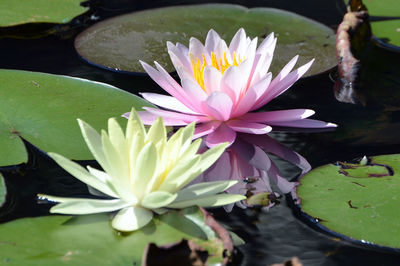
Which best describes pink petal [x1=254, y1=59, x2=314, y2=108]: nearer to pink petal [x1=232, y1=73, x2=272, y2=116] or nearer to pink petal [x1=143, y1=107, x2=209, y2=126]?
pink petal [x1=232, y1=73, x2=272, y2=116]

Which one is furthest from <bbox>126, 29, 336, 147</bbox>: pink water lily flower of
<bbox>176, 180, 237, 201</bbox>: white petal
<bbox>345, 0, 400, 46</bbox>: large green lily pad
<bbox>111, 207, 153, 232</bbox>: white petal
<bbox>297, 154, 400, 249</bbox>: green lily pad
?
<bbox>345, 0, 400, 46</bbox>: large green lily pad

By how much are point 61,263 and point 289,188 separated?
2.72ft

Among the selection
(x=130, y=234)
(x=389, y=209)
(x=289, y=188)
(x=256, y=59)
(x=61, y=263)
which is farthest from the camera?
(x=256, y=59)

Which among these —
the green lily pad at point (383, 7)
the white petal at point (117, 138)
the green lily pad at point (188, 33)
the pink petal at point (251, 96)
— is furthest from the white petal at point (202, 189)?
the green lily pad at point (383, 7)

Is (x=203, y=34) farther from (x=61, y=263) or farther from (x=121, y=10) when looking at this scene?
(x=61, y=263)

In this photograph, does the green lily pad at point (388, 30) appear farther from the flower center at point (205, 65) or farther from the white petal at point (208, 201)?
the white petal at point (208, 201)

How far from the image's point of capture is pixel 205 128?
229cm

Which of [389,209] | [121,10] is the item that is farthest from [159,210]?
[121,10]

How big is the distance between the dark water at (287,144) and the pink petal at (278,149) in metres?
0.03

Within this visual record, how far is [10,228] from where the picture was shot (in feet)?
5.45

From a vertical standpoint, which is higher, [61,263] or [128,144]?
[128,144]

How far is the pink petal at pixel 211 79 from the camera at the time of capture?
7.02 feet

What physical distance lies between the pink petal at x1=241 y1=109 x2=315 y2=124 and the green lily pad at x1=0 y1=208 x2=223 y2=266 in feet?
2.47

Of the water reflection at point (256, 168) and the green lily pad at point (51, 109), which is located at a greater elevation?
the green lily pad at point (51, 109)
